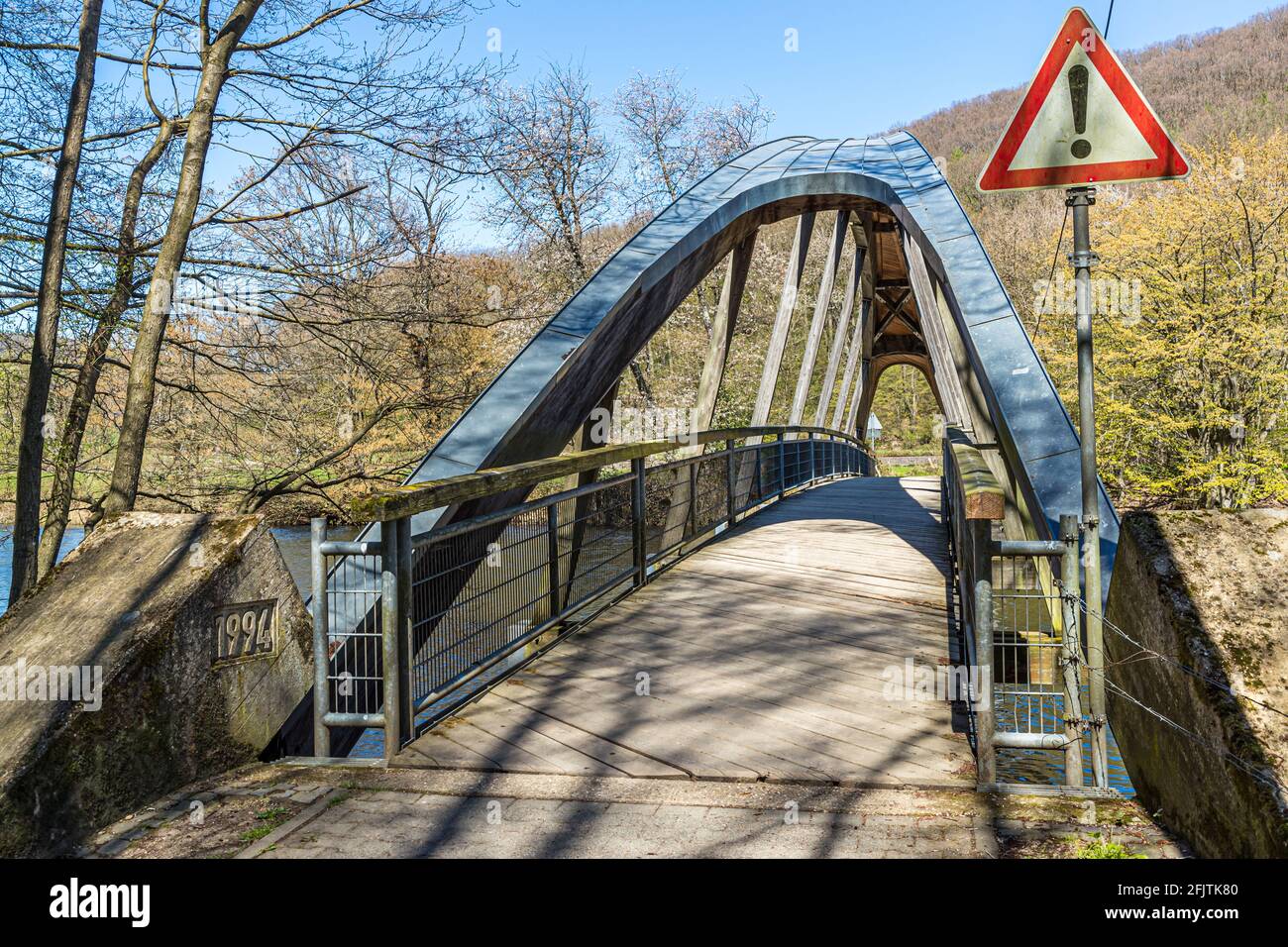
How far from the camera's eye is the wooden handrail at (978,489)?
11.3 ft

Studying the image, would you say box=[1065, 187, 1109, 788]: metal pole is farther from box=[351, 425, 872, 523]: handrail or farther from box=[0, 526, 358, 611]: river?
box=[0, 526, 358, 611]: river

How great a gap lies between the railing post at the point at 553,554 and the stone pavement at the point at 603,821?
214 centimetres

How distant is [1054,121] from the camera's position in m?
3.37

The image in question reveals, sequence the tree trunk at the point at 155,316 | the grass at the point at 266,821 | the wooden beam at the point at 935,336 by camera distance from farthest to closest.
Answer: the wooden beam at the point at 935,336
the tree trunk at the point at 155,316
the grass at the point at 266,821

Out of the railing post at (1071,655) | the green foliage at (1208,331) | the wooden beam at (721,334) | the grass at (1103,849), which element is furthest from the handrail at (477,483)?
the green foliage at (1208,331)

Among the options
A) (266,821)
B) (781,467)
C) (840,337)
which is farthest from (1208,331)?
(266,821)

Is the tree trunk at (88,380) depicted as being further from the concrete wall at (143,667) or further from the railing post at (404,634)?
the railing post at (404,634)

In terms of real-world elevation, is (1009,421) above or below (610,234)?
below

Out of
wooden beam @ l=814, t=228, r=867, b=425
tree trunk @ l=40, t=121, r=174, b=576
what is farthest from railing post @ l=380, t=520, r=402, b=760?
wooden beam @ l=814, t=228, r=867, b=425

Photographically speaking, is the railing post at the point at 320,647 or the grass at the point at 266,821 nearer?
the grass at the point at 266,821

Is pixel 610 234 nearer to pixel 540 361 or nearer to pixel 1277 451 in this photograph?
pixel 1277 451
